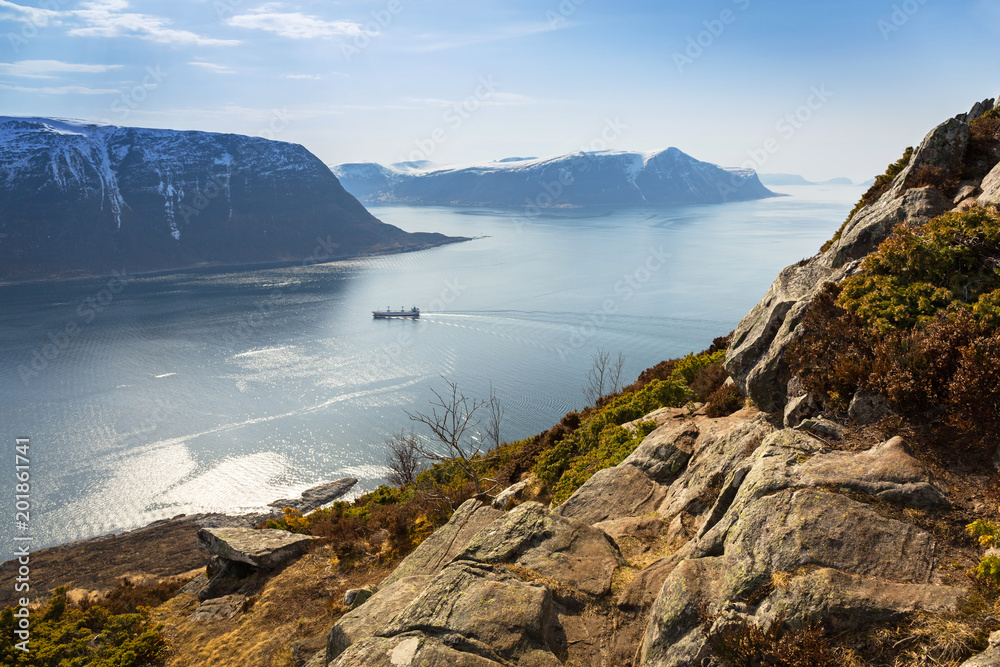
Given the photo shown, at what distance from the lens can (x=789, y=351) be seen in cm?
962

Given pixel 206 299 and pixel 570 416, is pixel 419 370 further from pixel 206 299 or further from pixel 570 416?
pixel 206 299

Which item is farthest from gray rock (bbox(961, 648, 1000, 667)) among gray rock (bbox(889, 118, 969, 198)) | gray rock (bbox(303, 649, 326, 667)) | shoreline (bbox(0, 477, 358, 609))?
shoreline (bbox(0, 477, 358, 609))

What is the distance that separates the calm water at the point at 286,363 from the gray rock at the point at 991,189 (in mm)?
39907

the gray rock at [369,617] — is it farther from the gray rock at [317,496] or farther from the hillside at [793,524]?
the gray rock at [317,496]

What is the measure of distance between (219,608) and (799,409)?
1465cm

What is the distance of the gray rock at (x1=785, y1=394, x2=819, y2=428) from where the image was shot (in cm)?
870

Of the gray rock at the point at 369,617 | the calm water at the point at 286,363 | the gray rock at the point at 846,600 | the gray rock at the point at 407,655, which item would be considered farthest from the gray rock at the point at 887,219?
the calm water at the point at 286,363

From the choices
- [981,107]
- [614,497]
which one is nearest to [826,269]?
[614,497]

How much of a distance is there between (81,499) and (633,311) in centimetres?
7104

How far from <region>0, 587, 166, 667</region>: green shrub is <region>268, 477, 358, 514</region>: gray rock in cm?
2771

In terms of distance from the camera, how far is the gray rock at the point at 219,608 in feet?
43.5

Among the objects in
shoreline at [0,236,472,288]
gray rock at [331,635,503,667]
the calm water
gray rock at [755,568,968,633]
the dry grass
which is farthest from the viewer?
shoreline at [0,236,472,288]

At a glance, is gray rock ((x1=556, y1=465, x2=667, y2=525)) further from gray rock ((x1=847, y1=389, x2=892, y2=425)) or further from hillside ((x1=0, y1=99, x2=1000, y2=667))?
gray rock ((x1=847, y1=389, x2=892, y2=425))

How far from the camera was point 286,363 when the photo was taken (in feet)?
244
